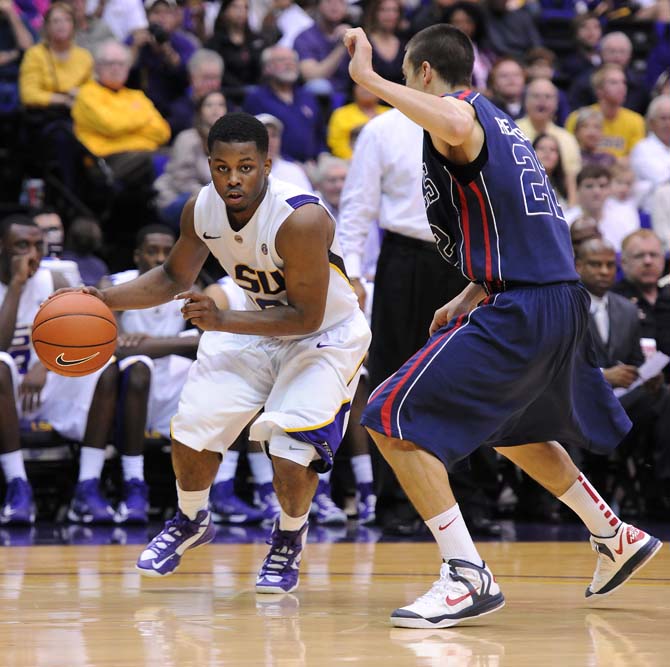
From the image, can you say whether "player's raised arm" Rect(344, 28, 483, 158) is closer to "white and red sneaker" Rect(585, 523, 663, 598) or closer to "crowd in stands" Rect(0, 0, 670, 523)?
"white and red sneaker" Rect(585, 523, 663, 598)

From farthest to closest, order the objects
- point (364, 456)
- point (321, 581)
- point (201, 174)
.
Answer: point (201, 174), point (364, 456), point (321, 581)

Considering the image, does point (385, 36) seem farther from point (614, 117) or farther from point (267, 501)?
point (267, 501)

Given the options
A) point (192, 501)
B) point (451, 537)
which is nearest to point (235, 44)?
point (192, 501)

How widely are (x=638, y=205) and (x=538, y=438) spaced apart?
583 centimetres

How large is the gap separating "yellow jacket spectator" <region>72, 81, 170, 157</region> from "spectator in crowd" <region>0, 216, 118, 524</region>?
86.4 inches

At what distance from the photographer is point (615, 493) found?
7367 mm

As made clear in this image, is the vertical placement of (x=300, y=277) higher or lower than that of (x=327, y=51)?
lower

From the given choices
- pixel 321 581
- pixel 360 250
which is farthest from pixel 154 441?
pixel 321 581

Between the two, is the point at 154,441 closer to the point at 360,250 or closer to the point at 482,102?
the point at 360,250

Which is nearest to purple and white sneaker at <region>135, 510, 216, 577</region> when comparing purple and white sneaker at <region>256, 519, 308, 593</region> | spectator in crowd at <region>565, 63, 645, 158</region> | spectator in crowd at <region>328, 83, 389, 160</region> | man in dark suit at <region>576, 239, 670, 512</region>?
purple and white sneaker at <region>256, 519, 308, 593</region>

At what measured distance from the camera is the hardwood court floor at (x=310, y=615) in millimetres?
3199

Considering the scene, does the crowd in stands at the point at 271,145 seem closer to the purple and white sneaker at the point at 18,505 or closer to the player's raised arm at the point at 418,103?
the purple and white sneaker at the point at 18,505

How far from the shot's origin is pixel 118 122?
9.02m

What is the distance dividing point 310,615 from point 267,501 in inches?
119
